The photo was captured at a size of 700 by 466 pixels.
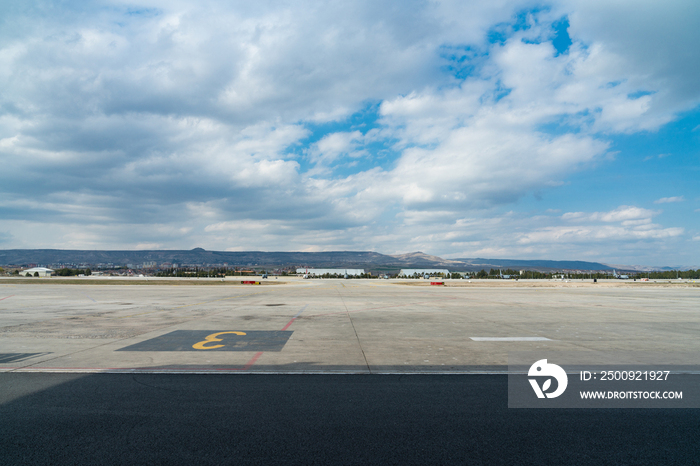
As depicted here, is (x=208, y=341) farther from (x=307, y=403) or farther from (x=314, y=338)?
(x=307, y=403)

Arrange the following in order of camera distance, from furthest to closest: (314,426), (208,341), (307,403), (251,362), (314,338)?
(314,338)
(208,341)
(251,362)
(307,403)
(314,426)

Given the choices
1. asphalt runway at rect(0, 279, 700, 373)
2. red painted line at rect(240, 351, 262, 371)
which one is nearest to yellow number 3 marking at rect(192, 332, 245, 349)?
asphalt runway at rect(0, 279, 700, 373)

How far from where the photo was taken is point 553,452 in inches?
183

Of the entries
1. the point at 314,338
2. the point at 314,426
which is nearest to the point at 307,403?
the point at 314,426

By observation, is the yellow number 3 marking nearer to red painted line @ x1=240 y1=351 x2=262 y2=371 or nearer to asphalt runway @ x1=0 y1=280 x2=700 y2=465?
asphalt runway @ x1=0 y1=280 x2=700 y2=465

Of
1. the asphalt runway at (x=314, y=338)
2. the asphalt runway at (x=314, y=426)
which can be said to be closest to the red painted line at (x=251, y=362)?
the asphalt runway at (x=314, y=338)

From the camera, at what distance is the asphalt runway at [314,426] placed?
4.49 metres

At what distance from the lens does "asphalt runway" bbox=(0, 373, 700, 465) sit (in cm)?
449

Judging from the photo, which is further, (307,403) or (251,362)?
(251,362)

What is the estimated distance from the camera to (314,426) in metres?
5.32

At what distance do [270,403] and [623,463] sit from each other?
523 cm

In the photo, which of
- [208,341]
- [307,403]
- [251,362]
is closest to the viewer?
[307,403]

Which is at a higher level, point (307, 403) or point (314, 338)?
point (307, 403)

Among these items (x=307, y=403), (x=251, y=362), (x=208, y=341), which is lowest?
(x=208, y=341)
